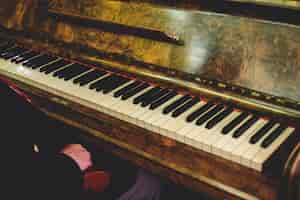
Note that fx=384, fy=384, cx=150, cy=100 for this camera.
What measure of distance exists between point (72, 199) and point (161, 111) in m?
0.59

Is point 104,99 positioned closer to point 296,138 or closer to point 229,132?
point 229,132

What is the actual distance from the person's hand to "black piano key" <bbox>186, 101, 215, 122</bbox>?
0.71m

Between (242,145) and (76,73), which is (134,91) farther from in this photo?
(242,145)

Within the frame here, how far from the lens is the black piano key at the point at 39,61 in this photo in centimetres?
258

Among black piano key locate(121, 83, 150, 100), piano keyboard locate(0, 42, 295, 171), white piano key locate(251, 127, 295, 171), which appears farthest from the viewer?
black piano key locate(121, 83, 150, 100)

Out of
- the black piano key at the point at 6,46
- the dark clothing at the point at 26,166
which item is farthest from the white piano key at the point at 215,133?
the black piano key at the point at 6,46

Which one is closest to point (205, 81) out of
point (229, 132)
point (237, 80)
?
point (237, 80)

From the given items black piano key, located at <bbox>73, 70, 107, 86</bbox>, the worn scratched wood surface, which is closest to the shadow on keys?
the worn scratched wood surface

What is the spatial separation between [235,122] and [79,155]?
953mm

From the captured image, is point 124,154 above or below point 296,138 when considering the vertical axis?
below

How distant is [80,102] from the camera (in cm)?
214

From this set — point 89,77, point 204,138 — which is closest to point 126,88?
point 89,77

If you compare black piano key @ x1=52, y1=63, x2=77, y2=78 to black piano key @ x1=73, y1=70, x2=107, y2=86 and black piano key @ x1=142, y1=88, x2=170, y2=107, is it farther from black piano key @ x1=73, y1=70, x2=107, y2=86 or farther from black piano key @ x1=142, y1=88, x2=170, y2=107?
black piano key @ x1=142, y1=88, x2=170, y2=107

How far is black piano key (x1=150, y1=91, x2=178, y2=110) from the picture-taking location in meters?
1.95
